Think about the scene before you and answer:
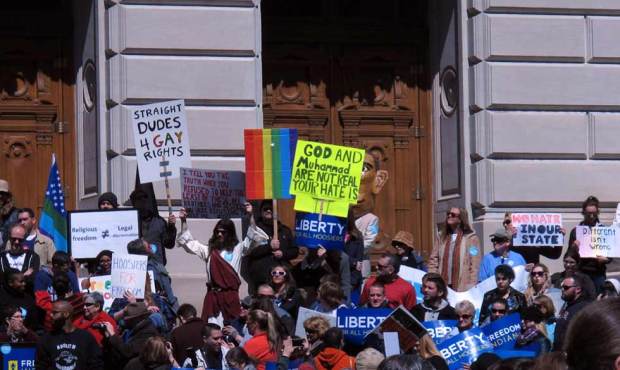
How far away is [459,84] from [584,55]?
156cm

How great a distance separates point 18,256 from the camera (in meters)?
12.7

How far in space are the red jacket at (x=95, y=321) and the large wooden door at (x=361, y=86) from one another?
636 centimetres

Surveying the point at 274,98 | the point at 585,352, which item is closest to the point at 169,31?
the point at 274,98

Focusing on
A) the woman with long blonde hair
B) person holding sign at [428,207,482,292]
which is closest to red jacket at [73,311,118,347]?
the woman with long blonde hair

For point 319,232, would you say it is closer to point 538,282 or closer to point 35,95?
point 538,282

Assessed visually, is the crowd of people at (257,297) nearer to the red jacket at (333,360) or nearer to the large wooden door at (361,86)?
the red jacket at (333,360)

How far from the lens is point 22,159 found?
55.7 ft

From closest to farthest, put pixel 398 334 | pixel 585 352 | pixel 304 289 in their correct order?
1. pixel 585 352
2. pixel 398 334
3. pixel 304 289

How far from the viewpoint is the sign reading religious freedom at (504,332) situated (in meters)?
10.7

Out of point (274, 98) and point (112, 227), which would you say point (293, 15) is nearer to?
point (274, 98)

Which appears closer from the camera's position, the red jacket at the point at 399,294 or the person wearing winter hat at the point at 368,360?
the person wearing winter hat at the point at 368,360

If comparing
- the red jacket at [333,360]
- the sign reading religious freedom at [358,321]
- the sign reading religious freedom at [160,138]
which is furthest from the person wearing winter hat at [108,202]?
the red jacket at [333,360]

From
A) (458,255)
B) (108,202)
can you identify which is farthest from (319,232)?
(108,202)

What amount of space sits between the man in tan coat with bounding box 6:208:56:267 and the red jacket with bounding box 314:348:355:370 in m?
3.94
